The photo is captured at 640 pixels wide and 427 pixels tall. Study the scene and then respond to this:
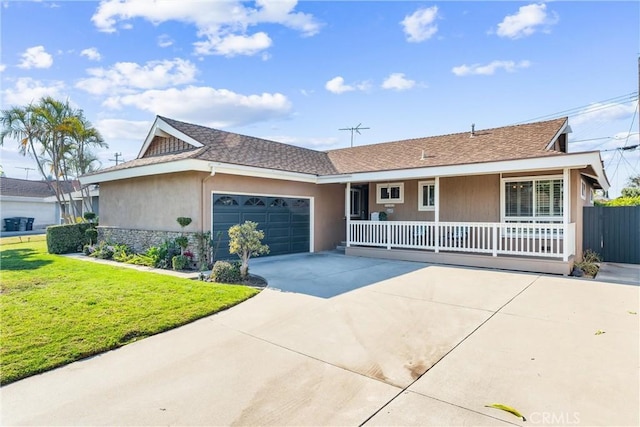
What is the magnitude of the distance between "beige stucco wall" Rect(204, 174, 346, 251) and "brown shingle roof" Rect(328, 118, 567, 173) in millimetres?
1430

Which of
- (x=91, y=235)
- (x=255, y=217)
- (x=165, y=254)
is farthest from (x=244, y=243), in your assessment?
(x=91, y=235)

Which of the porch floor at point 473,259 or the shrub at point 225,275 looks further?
the porch floor at point 473,259

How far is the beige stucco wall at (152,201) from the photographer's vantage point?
10445 millimetres

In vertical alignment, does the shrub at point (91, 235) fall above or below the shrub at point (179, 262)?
above

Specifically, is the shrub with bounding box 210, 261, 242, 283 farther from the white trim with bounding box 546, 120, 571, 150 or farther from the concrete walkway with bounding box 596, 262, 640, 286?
the white trim with bounding box 546, 120, 571, 150

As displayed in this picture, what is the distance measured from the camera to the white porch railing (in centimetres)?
1021

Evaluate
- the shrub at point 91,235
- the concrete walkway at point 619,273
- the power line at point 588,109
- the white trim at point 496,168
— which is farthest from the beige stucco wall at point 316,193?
the power line at point 588,109

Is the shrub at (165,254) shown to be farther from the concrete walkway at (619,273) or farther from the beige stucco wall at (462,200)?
the concrete walkway at (619,273)

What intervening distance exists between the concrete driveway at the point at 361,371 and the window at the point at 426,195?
724cm

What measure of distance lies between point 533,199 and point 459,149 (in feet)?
10.3

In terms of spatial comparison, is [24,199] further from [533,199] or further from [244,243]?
[533,199]

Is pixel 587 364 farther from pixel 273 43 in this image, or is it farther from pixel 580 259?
pixel 273 43

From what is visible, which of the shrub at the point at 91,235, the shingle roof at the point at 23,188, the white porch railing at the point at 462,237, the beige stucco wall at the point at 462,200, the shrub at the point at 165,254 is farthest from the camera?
the shingle roof at the point at 23,188

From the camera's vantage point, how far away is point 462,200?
12531mm
